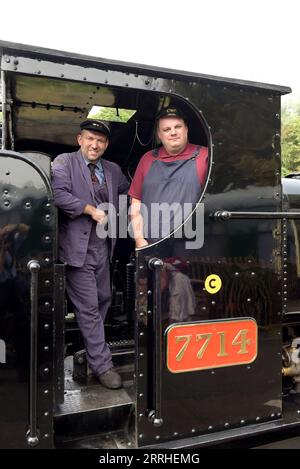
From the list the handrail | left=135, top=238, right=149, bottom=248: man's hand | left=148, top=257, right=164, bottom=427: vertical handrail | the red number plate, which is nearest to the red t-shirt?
the handrail

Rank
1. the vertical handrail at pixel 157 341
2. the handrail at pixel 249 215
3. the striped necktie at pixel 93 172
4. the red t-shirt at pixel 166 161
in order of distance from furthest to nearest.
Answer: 1. the striped necktie at pixel 93 172
2. the red t-shirt at pixel 166 161
3. the handrail at pixel 249 215
4. the vertical handrail at pixel 157 341

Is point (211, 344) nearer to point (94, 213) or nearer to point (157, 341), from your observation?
point (157, 341)

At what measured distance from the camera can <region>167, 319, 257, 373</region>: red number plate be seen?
6.72 ft

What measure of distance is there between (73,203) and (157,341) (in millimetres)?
892

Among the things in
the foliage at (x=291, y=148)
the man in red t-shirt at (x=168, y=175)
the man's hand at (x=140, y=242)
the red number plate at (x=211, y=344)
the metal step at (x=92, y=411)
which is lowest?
the metal step at (x=92, y=411)

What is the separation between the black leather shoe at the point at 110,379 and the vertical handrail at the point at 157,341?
1.36 feet

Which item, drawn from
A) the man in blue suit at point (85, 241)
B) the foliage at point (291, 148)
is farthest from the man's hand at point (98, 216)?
the foliage at point (291, 148)

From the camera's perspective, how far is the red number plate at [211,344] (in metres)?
2.05

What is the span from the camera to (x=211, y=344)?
2.12m

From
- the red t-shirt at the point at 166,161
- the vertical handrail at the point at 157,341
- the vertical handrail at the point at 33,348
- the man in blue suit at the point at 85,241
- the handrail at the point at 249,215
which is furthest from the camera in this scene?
the man in blue suit at the point at 85,241

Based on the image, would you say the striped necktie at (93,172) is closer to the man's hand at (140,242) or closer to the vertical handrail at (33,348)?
the man's hand at (140,242)

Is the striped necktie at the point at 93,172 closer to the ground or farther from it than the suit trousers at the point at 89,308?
farther from it

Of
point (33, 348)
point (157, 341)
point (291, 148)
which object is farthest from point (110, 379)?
point (291, 148)

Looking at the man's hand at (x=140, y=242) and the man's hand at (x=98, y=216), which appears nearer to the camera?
the man's hand at (x=140, y=242)
